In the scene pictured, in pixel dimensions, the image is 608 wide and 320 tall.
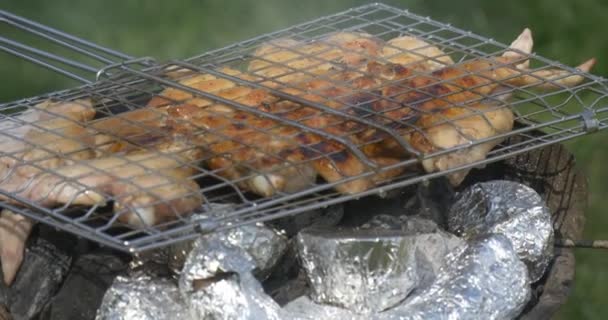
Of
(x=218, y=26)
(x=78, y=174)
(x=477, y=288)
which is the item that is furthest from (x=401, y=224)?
(x=218, y=26)

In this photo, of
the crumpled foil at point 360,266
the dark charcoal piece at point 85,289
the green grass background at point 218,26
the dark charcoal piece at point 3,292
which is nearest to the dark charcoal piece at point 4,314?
the dark charcoal piece at point 3,292

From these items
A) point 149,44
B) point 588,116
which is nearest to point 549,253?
point 588,116

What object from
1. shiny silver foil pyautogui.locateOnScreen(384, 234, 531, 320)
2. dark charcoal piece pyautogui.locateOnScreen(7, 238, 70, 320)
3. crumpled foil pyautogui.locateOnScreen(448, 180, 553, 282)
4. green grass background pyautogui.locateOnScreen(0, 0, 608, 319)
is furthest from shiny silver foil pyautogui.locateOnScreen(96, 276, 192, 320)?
green grass background pyautogui.locateOnScreen(0, 0, 608, 319)

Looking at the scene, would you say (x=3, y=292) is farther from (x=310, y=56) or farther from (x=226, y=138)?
(x=310, y=56)

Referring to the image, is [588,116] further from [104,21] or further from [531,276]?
[104,21]

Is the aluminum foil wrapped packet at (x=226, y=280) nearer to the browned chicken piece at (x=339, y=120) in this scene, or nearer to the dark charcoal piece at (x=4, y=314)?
the browned chicken piece at (x=339, y=120)

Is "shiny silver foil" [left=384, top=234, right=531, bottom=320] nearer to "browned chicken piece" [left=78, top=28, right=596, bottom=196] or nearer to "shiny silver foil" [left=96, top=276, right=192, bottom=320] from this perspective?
"browned chicken piece" [left=78, top=28, right=596, bottom=196]
